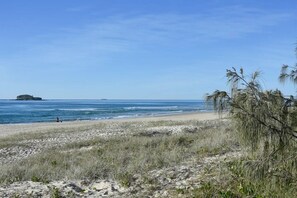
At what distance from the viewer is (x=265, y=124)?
4719 mm

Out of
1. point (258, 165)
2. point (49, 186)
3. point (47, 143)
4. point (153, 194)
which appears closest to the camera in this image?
point (258, 165)

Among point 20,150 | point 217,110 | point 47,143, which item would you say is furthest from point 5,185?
point 47,143

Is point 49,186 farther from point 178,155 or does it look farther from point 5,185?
point 178,155

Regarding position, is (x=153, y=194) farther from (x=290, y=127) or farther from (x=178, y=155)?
(x=178, y=155)

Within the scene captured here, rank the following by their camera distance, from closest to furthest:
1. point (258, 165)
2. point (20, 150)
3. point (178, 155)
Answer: point (258, 165) → point (178, 155) → point (20, 150)

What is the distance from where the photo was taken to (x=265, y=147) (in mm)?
4773

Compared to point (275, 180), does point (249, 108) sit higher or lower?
higher

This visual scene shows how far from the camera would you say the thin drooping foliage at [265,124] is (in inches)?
183

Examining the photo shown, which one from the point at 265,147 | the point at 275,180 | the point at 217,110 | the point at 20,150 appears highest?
the point at 217,110

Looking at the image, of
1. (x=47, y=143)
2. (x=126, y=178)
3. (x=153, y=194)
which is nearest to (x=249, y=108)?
(x=153, y=194)

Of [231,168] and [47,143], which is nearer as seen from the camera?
[231,168]

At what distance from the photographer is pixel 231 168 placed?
789 cm

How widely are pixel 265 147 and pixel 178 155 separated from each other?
6.98m

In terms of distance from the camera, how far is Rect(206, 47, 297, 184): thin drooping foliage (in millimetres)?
4656
